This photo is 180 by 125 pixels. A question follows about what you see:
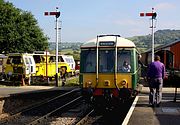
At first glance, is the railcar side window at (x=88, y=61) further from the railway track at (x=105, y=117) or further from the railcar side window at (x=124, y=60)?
the railway track at (x=105, y=117)

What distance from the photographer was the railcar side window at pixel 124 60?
51.3 ft

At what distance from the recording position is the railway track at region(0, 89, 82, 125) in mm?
15242

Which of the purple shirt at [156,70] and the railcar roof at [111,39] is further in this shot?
the railcar roof at [111,39]

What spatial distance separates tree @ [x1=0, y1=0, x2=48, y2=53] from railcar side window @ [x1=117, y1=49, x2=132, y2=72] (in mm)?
35740

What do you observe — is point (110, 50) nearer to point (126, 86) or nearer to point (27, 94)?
point (126, 86)

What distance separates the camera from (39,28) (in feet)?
182

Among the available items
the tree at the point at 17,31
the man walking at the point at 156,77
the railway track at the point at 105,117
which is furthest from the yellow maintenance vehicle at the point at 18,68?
the tree at the point at 17,31

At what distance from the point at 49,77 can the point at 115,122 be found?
2093 centimetres

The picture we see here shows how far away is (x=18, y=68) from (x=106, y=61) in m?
16.3

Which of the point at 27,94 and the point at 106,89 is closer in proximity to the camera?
the point at 106,89

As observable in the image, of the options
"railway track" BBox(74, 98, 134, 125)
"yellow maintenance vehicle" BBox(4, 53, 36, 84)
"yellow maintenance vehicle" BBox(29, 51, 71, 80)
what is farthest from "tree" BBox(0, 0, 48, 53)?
"railway track" BBox(74, 98, 134, 125)

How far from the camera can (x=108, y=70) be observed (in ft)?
51.2

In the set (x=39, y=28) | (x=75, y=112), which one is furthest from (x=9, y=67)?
(x=39, y=28)

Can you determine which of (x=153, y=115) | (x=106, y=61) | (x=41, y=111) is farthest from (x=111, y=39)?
(x=41, y=111)
